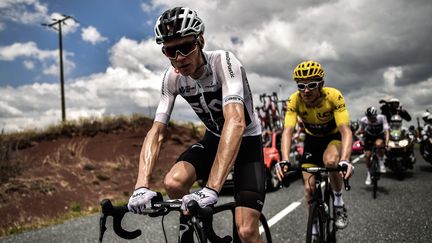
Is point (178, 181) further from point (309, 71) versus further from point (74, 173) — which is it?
point (74, 173)

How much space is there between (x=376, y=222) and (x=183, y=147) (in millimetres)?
14675

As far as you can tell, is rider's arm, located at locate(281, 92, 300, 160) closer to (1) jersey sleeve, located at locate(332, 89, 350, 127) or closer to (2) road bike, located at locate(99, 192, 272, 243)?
(1) jersey sleeve, located at locate(332, 89, 350, 127)

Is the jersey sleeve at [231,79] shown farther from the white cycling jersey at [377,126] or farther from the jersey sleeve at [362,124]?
the jersey sleeve at [362,124]

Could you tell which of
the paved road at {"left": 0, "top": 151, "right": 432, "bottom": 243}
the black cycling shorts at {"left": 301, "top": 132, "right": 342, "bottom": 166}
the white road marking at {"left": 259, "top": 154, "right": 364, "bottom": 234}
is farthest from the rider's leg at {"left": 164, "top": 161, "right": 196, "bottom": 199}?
the white road marking at {"left": 259, "top": 154, "right": 364, "bottom": 234}

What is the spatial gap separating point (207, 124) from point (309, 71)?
1.84m

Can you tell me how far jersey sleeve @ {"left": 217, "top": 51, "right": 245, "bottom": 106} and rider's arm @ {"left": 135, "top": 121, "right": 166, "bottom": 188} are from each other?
2.16 feet

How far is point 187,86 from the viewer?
120 inches

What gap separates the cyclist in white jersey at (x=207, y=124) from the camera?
7.91 ft

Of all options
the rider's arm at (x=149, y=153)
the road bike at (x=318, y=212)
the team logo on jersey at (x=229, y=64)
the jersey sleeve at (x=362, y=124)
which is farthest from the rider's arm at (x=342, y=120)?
the jersey sleeve at (x=362, y=124)

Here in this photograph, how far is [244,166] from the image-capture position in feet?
10.00

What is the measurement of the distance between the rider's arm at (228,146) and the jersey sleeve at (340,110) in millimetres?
2476

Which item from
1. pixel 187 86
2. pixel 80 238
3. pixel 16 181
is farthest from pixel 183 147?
pixel 187 86

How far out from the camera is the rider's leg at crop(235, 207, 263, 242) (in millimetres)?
2740

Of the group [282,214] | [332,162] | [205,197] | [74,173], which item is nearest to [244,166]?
[205,197]
